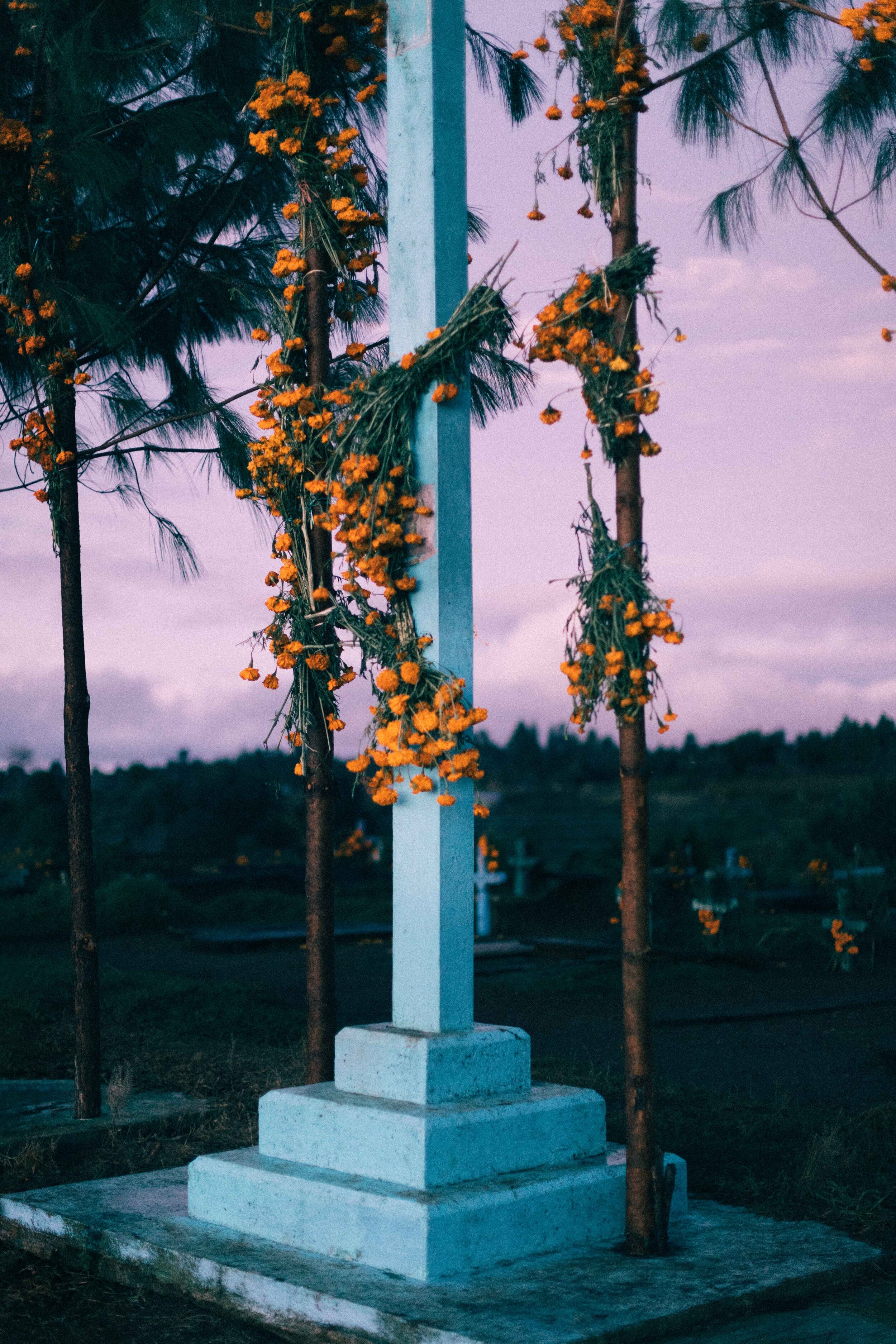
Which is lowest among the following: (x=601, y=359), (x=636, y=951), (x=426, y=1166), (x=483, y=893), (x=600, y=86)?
(x=483, y=893)

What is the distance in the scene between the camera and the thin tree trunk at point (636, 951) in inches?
176

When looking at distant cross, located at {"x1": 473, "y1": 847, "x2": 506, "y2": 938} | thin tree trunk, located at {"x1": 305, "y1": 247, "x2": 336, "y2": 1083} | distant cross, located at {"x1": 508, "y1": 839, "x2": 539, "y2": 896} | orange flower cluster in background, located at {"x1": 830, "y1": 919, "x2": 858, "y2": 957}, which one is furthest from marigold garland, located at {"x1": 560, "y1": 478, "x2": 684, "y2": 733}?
distant cross, located at {"x1": 508, "y1": 839, "x2": 539, "y2": 896}

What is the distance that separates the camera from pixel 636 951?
14.6 ft

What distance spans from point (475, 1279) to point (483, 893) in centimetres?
1436

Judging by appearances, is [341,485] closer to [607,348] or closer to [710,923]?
[607,348]

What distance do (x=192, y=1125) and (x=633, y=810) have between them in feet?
11.2

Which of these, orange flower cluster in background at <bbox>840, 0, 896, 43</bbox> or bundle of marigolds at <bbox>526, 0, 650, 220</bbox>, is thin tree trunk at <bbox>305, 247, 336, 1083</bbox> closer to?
bundle of marigolds at <bbox>526, 0, 650, 220</bbox>

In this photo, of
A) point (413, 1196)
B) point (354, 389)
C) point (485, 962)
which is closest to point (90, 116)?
point (354, 389)

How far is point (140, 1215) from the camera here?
4996 mm

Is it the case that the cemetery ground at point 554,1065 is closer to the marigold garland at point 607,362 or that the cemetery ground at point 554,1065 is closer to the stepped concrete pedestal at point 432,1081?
the stepped concrete pedestal at point 432,1081

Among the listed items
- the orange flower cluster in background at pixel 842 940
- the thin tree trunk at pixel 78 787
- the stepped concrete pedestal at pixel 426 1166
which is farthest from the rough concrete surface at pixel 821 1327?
the orange flower cluster in background at pixel 842 940

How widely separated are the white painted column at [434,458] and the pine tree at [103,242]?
A: 1.85m

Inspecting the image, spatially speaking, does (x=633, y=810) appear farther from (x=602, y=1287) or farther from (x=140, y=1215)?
(x=140, y=1215)

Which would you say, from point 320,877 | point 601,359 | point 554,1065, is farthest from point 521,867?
point 601,359
